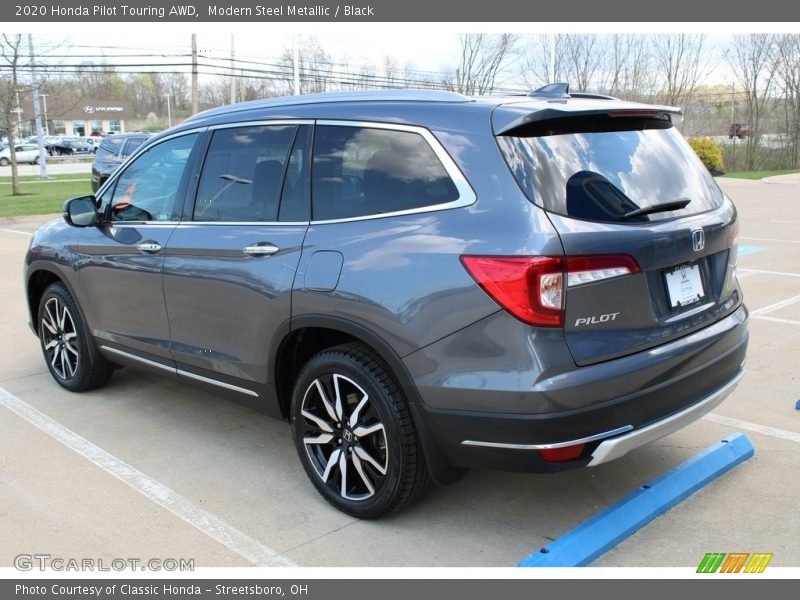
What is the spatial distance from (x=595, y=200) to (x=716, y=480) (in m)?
1.76

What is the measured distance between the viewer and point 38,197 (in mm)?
21828

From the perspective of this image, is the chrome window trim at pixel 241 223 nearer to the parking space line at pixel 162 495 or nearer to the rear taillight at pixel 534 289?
the rear taillight at pixel 534 289

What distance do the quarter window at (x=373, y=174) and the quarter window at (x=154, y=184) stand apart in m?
1.19

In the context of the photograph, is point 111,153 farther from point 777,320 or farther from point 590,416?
point 590,416

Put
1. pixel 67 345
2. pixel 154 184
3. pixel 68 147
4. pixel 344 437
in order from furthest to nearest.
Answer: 1. pixel 68 147
2. pixel 67 345
3. pixel 154 184
4. pixel 344 437

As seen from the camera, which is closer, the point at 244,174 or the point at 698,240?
the point at 698,240

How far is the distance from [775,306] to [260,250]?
5952 mm

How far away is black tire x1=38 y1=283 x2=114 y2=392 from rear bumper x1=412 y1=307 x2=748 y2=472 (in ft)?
9.98

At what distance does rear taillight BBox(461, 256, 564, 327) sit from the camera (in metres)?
2.87

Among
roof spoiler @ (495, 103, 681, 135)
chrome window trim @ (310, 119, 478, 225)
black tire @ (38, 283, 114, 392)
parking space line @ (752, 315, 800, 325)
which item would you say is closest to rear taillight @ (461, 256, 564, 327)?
chrome window trim @ (310, 119, 478, 225)


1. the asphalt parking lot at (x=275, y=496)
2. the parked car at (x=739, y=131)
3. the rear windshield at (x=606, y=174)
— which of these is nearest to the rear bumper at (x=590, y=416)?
A: the asphalt parking lot at (x=275, y=496)

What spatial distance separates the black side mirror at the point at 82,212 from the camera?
504 cm

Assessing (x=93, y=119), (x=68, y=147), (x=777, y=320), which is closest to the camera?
(x=777, y=320)

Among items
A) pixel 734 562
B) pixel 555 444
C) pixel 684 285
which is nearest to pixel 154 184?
pixel 555 444
